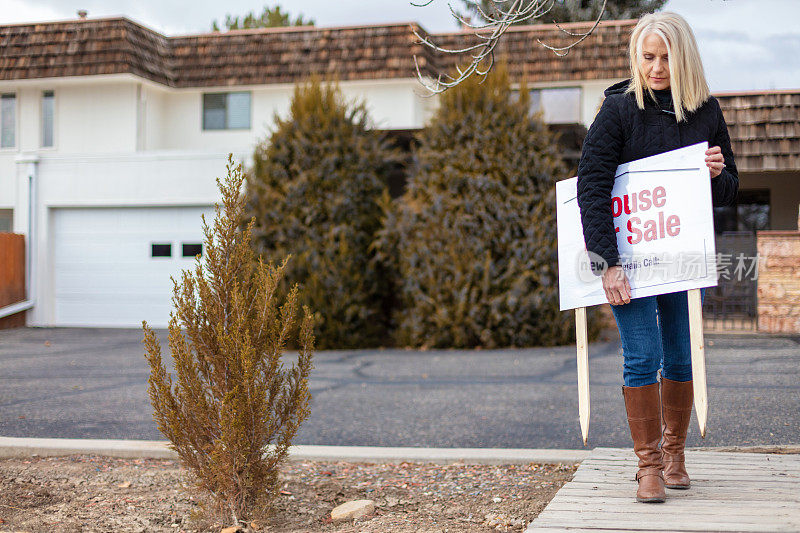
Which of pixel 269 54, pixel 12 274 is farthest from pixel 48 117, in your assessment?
pixel 269 54

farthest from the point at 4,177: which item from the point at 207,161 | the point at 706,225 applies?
the point at 706,225

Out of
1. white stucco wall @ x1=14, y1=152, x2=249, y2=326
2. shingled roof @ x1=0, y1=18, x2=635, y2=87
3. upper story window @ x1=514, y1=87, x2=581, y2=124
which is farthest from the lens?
upper story window @ x1=514, y1=87, x2=581, y2=124

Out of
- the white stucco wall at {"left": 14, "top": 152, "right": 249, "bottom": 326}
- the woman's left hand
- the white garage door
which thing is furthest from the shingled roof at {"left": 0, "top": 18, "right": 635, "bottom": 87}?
the woman's left hand

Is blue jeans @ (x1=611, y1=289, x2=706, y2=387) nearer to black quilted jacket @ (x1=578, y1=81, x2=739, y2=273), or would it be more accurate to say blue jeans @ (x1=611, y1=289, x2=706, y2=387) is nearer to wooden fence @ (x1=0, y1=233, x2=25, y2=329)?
black quilted jacket @ (x1=578, y1=81, x2=739, y2=273)

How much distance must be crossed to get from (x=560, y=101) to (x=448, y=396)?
523 inches

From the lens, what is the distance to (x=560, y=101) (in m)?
19.7

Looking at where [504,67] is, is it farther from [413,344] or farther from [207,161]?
[207,161]

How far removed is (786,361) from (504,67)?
237 inches

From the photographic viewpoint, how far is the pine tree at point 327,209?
12547 mm

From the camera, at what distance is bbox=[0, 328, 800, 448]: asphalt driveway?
20.2 feet

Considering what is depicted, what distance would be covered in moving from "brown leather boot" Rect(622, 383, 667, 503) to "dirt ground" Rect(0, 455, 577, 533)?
64 centimetres

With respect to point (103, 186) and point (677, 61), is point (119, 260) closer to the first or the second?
point (103, 186)

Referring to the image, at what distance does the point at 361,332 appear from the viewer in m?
12.8

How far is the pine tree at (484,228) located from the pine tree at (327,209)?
0.74 m
